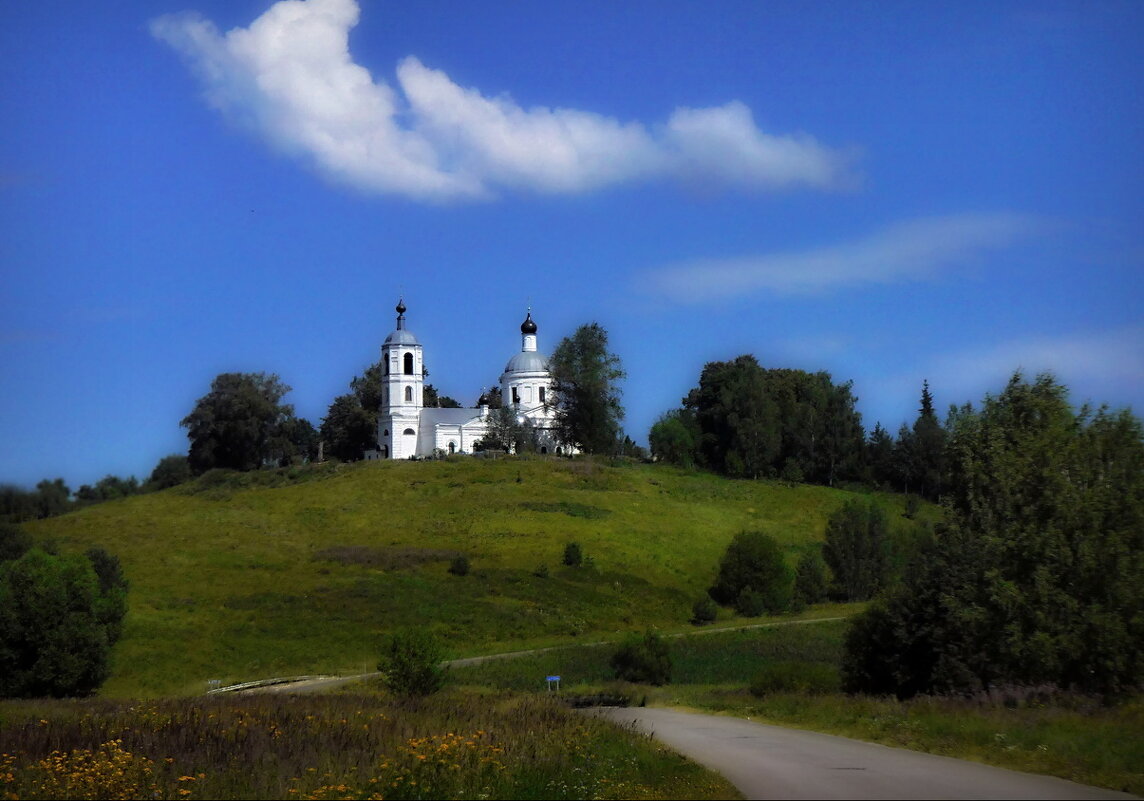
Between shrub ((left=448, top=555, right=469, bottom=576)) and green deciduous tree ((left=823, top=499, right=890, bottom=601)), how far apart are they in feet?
62.3

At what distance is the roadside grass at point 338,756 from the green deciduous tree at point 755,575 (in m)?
40.1

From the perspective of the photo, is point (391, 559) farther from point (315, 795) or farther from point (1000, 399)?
Result: point (315, 795)

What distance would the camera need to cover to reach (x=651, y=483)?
92.6m

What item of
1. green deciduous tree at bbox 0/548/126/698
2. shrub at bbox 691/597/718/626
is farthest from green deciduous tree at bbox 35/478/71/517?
shrub at bbox 691/597/718/626

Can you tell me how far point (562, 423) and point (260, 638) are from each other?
198ft

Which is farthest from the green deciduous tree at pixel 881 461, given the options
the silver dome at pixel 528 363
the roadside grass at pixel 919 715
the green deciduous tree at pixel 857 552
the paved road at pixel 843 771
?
the paved road at pixel 843 771

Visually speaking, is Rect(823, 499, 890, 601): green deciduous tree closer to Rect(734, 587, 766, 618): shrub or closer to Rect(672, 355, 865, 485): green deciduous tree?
Rect(734, 587, 766, 618): shrub

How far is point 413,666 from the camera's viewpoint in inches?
998

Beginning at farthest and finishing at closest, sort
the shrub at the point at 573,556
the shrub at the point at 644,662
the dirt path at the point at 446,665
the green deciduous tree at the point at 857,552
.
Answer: the shrub at the point at 573,556, the green deciduous tree at the point at 857,552, the dirt path at the point at 446,665, the shrub at the point at 644,662

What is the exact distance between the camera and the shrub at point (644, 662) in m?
33.1

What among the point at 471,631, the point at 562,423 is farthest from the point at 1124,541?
the point at 562,423

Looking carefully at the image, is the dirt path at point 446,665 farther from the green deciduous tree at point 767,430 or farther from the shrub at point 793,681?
the green deciduous tree at point 767,430

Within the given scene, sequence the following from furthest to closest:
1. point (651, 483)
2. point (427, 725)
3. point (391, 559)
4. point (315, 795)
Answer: point (651, 483), point (391, 559), point (427, 725), point (315, 795)

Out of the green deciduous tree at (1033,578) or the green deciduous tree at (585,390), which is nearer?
the green deciduous tree at (1033,578)
